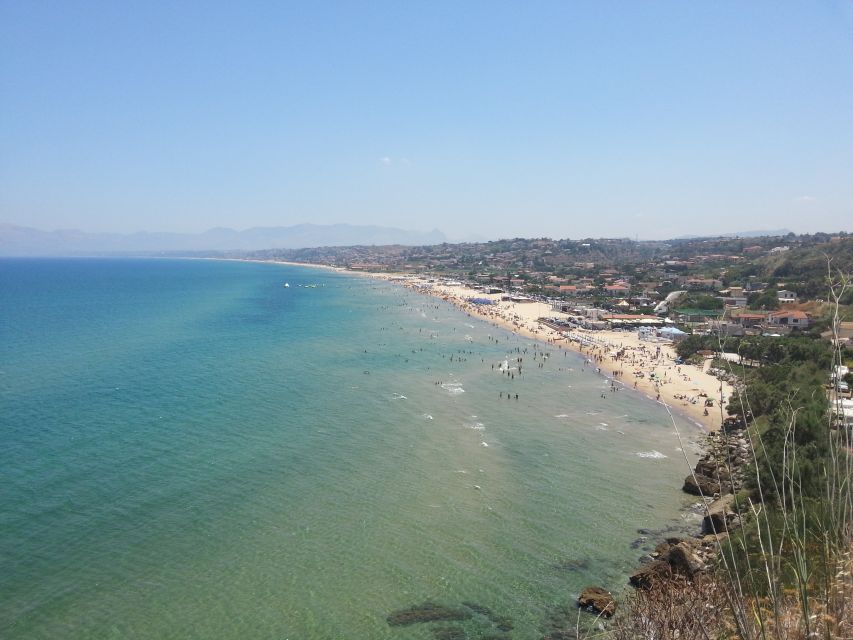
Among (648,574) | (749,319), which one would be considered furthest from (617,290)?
(648,574)

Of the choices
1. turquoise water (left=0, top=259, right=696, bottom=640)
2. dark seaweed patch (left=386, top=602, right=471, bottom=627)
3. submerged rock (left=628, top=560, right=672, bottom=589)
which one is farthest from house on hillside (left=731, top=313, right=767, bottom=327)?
dark seaweed patch (left=386, top=602, right=471, bottom=627)

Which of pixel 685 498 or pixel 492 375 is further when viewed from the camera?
pixel 492 375

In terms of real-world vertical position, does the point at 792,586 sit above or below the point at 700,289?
below

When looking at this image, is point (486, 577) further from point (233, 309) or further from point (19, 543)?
point (233, 309)

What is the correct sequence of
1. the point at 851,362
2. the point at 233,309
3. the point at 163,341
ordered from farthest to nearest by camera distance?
the point at 233,309, the point at 163,341, the point at 851,362

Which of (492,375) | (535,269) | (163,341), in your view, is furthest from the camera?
(535,269)

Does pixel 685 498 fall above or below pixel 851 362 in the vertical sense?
below

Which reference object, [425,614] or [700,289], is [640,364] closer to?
[425,614]

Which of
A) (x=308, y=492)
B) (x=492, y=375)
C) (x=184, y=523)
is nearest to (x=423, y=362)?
(x=492, y=375)
